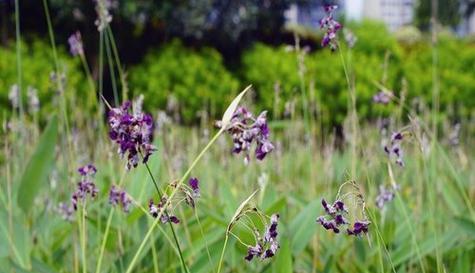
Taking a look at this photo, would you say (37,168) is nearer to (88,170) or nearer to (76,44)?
(76,44)

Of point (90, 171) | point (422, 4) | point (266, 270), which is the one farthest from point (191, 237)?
point (422, 4)

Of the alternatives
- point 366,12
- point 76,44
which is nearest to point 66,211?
point 76,44

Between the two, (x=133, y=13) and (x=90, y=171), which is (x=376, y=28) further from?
(x=90, y=171)

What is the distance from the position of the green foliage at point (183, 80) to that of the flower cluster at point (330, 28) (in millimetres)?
7720

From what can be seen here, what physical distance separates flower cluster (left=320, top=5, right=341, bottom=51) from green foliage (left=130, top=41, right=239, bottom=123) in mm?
7720

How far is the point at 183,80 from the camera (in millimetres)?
9445

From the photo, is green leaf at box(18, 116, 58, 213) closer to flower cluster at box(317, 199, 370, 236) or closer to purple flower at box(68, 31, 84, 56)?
purple flower at box(68, 31, 84, 56)

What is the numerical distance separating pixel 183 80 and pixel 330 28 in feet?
27.0

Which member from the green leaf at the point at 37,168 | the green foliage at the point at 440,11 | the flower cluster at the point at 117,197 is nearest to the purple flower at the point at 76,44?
the green leaf at the point at 37,168

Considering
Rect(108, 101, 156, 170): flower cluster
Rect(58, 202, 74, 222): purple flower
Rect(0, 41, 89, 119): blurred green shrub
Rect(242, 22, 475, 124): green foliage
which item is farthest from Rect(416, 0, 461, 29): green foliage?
Rect(108, 101, 156, 170): flower cluster

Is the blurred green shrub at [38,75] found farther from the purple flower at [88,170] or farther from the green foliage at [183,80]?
the purple flower at [88,170]

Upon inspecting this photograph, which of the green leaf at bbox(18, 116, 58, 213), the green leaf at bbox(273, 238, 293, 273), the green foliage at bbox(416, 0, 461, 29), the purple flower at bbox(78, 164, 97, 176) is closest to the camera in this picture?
the purple flower at bbox(78, 164, 97, 176)

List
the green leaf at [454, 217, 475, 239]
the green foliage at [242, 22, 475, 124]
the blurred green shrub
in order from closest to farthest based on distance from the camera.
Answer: the green leaf at [454, 217, 475, 239]
the blurred green shrub
the green foliage at [242, 22, 475, 124]

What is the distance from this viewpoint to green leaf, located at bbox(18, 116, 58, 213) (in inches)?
82.2
